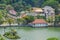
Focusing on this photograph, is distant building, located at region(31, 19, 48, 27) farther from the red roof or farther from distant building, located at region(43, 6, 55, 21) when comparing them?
distant building, located at region(43, 6, 55, 21)

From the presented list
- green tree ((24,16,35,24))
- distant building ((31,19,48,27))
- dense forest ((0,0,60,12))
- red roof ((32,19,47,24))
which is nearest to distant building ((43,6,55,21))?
dense forest ((0,0,60,12))

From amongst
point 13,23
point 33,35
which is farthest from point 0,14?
point 33,35

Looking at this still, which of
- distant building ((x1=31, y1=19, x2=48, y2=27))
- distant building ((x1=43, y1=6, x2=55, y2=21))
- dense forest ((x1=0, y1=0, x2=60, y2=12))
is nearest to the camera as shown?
distant building ((x1=31, y1=19, x2=48, y2=27))

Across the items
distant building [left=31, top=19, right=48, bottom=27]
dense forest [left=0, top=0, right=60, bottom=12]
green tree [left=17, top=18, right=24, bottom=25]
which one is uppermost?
dense forest [left=0, top=0, right=60, bottom=12]

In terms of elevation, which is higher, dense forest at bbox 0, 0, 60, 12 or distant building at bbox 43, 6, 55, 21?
dense forest at bbox 0, 0, 60, 12

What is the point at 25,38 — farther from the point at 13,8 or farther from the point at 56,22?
the point at 13,8

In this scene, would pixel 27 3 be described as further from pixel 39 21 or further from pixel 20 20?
pixel 39 21

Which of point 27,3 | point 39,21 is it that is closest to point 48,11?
point 27,3

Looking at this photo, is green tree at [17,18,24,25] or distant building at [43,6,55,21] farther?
distant building at [43,6,55,21]
